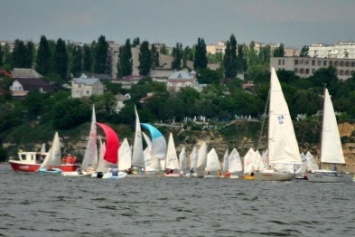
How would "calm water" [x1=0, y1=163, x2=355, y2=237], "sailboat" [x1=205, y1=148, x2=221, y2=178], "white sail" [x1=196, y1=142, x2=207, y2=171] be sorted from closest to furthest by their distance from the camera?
"calm water" [x1=0, y1=163, x2=355, y2=237] < "white sail" [x1=196, y1=142, x2=207, y2=171] < "sailboat" [x1=205, y1=148, x2=221, y2=178]

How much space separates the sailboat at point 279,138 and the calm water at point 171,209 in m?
3.33

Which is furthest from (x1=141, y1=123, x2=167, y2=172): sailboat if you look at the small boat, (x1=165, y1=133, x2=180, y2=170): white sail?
the small boat

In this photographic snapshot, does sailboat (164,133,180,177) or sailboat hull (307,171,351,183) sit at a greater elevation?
sailboat (164,133,180,177)

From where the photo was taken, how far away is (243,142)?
7362 inches

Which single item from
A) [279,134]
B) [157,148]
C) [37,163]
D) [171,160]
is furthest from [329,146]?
[37,163]

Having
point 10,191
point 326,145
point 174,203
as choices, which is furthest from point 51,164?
point 174,203

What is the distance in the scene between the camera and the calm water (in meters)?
56.9

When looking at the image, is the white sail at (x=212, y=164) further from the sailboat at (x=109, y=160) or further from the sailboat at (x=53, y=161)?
the sailboat at (x=109, y=160)

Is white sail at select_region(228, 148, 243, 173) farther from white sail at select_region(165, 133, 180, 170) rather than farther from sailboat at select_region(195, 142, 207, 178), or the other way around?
white sail at select_region(165, 133, 180, 170)

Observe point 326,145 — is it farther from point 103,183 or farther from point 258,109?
point 258,109


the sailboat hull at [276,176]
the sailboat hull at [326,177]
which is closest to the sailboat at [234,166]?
the sailboat hull at [326,177]

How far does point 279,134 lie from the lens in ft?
334

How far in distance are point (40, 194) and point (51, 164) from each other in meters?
41.4

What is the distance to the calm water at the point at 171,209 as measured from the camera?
56938 mm
